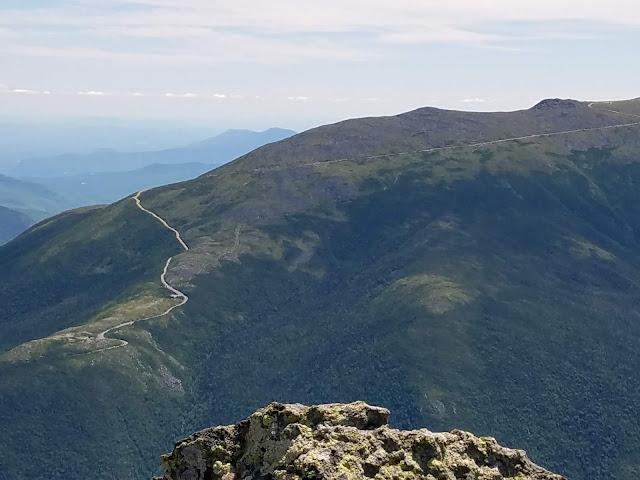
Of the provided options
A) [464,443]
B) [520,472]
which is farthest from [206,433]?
[520,472]

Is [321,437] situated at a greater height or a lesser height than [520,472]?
greater

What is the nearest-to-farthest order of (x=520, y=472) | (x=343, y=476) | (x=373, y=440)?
(x=343, y=476) → (x=373, y=440) → (x=520, y=472)

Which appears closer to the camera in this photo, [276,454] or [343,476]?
[343,476]

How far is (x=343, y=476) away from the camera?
1171 inches

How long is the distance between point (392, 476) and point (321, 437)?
3.93 metres

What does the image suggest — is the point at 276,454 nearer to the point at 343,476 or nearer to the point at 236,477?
the point at 236,477

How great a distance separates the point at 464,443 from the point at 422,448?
10.5ft

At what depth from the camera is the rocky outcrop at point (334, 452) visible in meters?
31.5

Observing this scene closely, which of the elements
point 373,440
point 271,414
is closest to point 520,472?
point 373,440

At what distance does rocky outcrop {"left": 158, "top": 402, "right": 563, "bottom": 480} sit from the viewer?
31484mm

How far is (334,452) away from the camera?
31734 mm

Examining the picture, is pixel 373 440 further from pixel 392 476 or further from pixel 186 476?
pixel 186 476

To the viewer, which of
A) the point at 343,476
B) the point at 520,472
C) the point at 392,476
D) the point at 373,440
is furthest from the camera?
the point at 520,472

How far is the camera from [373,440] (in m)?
34.1
